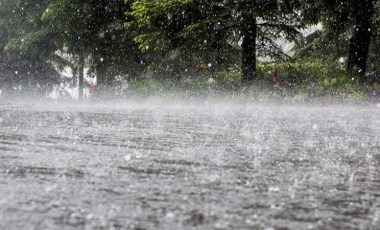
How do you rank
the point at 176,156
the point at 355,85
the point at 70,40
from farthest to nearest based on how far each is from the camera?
the point at 70,40
the point at 355,85
the point at 176,156

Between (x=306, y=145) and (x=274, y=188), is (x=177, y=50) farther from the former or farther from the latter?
(x=274, y=188)

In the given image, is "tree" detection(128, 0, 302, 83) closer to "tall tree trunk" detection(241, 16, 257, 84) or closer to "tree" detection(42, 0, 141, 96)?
"tall tree trunk" detection(241, 16, 257, 84)

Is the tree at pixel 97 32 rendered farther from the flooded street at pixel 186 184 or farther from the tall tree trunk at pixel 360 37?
the flooded street at pixel 186 184

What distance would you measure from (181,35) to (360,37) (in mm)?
5534

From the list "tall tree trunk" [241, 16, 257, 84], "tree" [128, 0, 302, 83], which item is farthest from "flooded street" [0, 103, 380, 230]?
"tall tree trunk" [241, 16, 257, 84]

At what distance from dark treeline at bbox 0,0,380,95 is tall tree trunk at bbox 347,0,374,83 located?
0.03m

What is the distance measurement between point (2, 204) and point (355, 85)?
13.8 meters

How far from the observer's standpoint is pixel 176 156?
11.9ft

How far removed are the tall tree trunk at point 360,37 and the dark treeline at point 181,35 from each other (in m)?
0.03

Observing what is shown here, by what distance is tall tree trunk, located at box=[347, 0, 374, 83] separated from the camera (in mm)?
16219

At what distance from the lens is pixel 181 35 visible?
16.9 metres

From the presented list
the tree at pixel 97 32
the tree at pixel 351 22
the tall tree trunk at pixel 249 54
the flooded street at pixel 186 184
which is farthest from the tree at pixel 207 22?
the flooded street at pixel 186 184

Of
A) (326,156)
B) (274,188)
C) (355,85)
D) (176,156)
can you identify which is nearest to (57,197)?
(274,188)

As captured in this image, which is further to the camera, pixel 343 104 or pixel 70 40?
pixel 70 40
